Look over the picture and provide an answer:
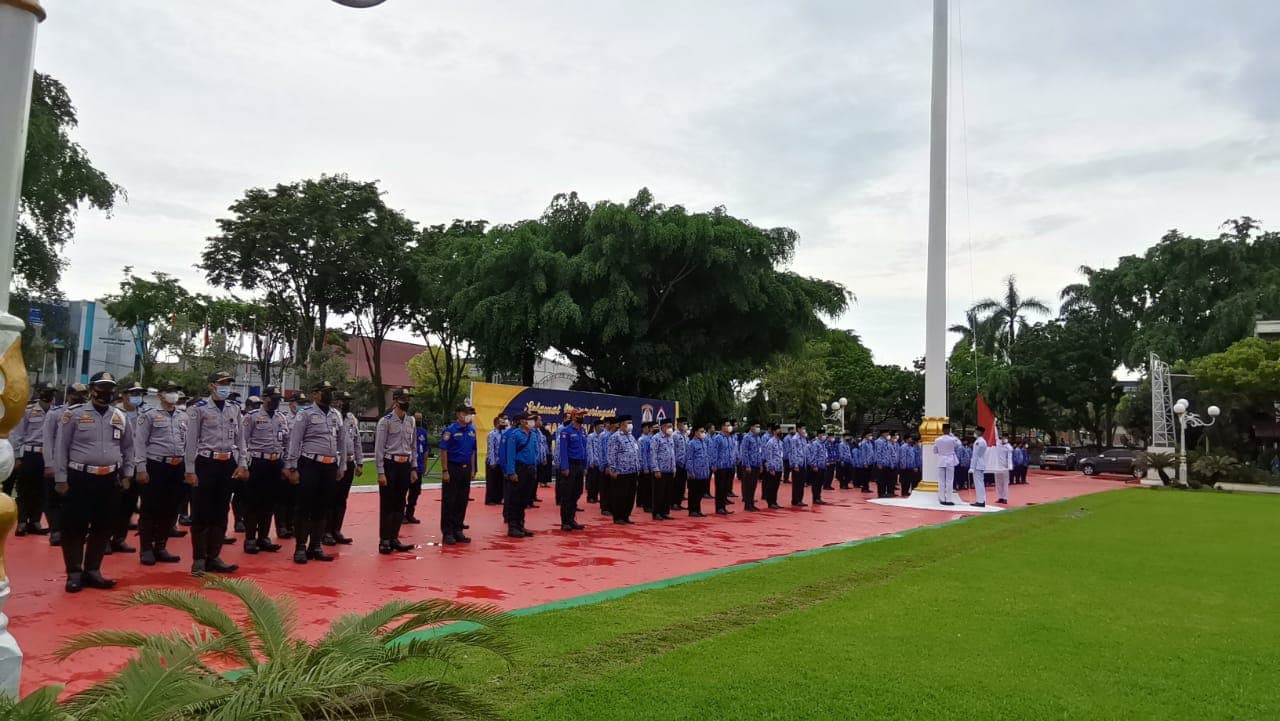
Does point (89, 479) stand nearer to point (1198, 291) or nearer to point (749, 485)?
point (749, 485)

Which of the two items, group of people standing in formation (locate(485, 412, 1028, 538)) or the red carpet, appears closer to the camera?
the red carpet

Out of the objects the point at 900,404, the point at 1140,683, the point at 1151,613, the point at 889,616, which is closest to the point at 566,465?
the point at 889,616

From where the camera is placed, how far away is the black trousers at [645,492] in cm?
1482

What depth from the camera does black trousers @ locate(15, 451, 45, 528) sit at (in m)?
9.43

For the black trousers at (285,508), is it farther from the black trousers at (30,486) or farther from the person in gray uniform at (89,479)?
the black trousers at (30,486)

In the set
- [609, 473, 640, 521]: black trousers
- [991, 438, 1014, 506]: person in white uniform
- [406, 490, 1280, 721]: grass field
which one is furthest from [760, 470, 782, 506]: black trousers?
[406, 490, 1280, 721]: grass field

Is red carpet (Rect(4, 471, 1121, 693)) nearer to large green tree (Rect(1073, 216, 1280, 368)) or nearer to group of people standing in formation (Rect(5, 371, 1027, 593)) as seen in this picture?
group of people standing in formation (Rect(5, 371, 1027, 593))

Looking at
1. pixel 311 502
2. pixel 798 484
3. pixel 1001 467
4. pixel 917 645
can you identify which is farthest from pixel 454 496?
pixel 1001 467

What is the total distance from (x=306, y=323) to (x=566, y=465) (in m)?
18.3

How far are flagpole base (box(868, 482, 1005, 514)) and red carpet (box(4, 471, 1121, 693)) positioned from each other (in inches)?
155

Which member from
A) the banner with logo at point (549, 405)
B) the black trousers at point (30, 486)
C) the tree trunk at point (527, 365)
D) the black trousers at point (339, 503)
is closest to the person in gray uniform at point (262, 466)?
the black trousers at point (339, 503)

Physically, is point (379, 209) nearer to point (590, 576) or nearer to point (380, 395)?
point (380, 395)

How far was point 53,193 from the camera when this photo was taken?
737 inches

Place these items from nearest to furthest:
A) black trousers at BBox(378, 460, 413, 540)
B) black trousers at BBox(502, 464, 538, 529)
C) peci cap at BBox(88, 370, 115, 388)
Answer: peci cap at BBox(88, 370, 115, 388), black trousers at BBox(378, 460, 413, 540), black trousers at BBox(502, 464, 538, 529)
